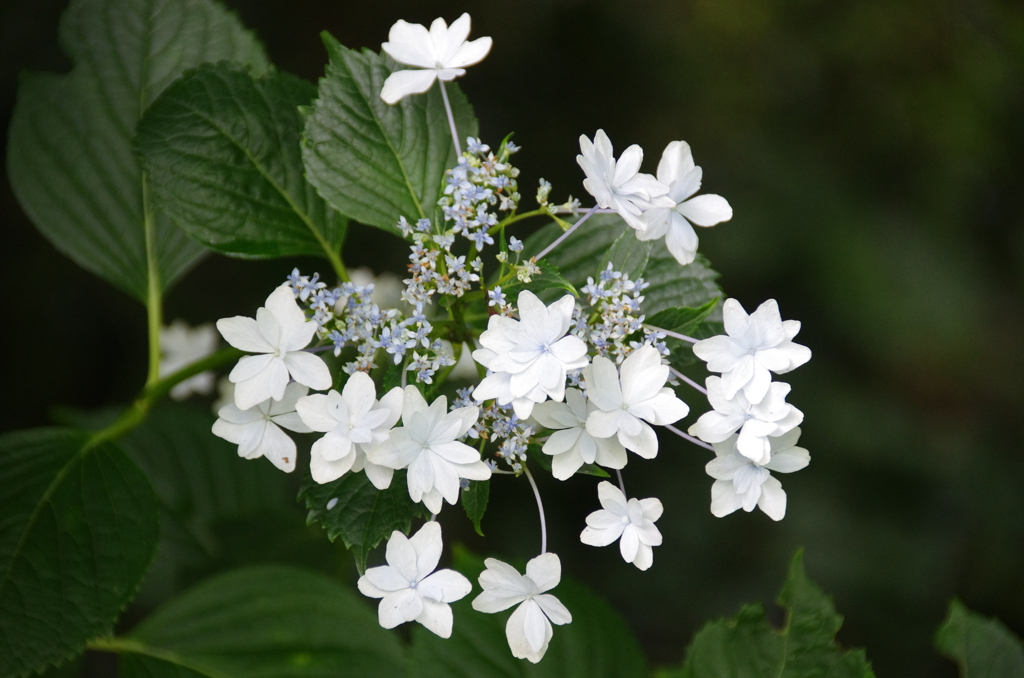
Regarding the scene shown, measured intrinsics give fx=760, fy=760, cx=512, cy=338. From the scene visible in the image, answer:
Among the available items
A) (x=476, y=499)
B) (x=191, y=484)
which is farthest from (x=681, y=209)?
(x=191, y=484)

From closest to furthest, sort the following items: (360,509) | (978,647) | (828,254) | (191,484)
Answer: (360,509)
(978,647)
(191,484)
(828,254)

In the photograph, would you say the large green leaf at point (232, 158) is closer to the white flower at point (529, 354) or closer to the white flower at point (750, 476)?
the white flower at point (529, 354)

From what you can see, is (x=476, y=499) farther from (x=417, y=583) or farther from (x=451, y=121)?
(x=451, y=121)

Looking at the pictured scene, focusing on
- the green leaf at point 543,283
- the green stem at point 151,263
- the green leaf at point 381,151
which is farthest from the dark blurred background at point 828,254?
the green leaf at point 543,283

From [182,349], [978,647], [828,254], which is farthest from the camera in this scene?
[828,254]

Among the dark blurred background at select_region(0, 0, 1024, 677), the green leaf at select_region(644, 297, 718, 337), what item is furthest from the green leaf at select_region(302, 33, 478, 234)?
the dark blurred background at select_region(0, 0, 1024, 677)

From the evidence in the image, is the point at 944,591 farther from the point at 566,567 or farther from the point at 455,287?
the point at 455,287
